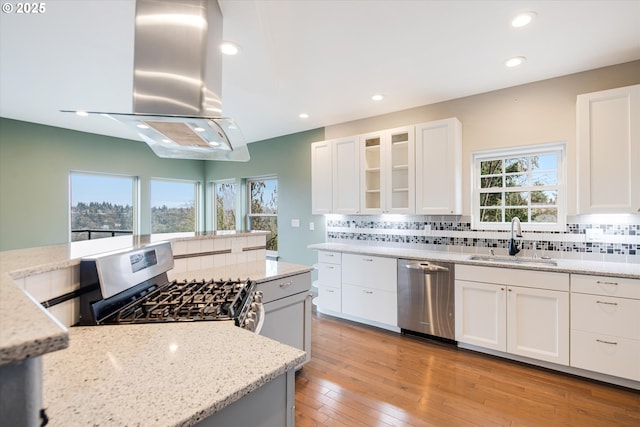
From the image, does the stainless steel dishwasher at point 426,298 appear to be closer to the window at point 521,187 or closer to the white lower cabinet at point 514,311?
the white lower cabinet at point 514,311

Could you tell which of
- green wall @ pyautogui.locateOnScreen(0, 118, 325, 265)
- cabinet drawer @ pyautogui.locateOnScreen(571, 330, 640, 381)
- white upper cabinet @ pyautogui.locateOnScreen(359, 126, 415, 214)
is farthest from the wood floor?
green wall @ pyautogui.locateOnScreen(0, 118, 325, 265)

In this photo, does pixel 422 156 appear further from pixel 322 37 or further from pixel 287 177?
pixel 287 177

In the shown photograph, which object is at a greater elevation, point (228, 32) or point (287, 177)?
point (228, 32)

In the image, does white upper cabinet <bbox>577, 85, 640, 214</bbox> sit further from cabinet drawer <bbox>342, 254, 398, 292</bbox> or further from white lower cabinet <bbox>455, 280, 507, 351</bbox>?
cabinet drawer <bbox>342, 254, 398, 292</bbox>

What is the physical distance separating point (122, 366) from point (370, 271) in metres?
2.81

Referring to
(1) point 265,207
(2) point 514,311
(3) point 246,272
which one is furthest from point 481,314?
(1) point 265,207

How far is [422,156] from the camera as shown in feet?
10.9

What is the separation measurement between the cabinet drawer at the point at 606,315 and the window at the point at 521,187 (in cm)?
83

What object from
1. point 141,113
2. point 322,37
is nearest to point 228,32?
point 322,37

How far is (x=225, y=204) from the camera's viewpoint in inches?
240

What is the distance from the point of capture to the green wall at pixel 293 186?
15.4 ft

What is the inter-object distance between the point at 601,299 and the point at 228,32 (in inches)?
129

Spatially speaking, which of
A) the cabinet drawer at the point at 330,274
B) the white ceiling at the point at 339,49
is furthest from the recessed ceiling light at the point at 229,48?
the cabinet drawer at the point at 330,274

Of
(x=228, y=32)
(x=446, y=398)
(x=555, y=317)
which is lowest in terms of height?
(x=446, y=398)
